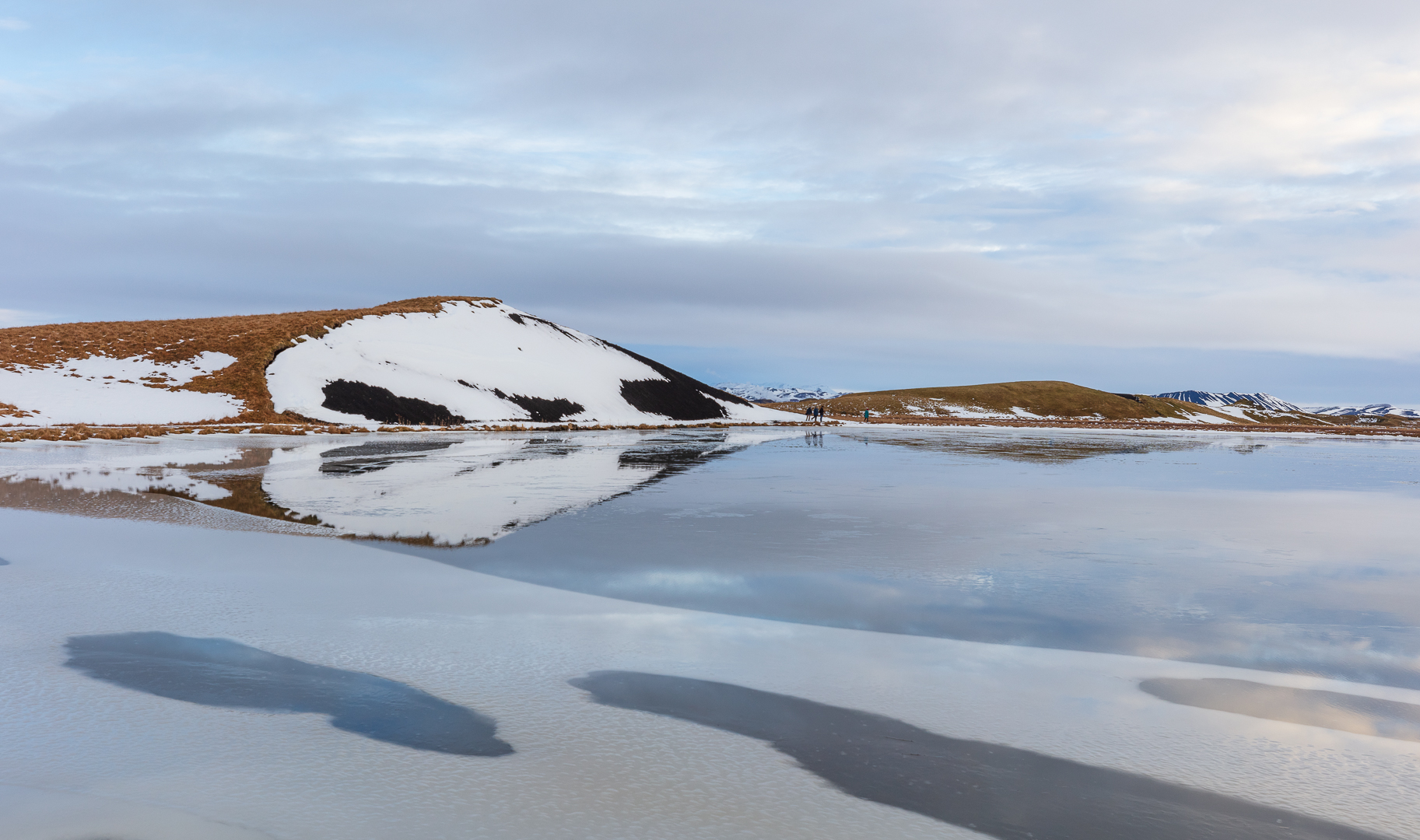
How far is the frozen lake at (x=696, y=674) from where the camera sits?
3.54 m

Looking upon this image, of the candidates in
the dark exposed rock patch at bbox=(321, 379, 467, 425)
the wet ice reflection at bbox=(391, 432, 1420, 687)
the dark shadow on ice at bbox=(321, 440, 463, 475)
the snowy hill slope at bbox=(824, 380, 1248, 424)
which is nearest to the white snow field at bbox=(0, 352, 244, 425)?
the dark exposed rock patch at bbox=(321, 379, 467, 425)

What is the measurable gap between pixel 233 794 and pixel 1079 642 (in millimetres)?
5622

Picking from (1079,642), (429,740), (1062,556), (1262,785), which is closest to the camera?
(1262,785)

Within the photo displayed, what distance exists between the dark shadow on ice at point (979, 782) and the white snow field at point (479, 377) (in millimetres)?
47214

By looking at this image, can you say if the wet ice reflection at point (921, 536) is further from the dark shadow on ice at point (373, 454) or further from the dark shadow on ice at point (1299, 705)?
the dark shadow on ice at point (1299, 705)

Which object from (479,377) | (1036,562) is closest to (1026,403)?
(479,377)

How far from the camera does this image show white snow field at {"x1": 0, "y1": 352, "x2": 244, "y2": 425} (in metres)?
40.6

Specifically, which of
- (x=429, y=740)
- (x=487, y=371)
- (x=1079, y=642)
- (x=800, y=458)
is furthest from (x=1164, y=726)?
(x=487, y=371)

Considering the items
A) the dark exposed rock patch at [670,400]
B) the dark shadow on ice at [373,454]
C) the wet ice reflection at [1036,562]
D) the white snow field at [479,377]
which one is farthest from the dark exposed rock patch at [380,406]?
the wet ice reflection at [1036,562]

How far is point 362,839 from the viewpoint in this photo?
10.4ft

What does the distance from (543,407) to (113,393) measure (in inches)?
1043

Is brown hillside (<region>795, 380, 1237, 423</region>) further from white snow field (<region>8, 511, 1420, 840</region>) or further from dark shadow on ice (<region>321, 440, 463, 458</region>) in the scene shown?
white snow field (<region>8, 511, 1420, 840</region>)

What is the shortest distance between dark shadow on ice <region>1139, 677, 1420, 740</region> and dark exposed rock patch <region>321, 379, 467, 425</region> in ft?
159

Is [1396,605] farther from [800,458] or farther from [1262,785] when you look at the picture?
[800,458]
